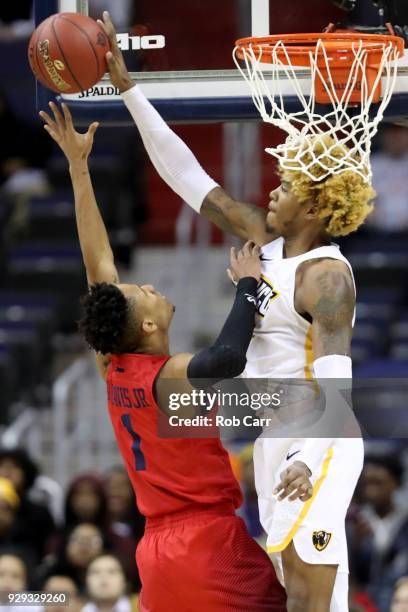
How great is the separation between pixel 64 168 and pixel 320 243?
7.04m

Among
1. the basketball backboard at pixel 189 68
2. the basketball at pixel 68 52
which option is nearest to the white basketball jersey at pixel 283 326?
the basketball backboard at pixel 189 68

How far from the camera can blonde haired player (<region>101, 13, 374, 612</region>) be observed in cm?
530

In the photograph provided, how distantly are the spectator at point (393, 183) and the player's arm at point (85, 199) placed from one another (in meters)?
5.94

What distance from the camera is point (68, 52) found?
5531mm

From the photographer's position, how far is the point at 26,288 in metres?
11.6

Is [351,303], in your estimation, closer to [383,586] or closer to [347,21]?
[347,21]

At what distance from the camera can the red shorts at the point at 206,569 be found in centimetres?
545

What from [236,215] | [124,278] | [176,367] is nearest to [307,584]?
[176,367]

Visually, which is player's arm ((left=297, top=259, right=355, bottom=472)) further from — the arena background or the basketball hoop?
the arena background

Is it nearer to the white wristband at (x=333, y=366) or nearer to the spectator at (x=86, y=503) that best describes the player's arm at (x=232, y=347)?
the white wristband at (x=333, y=366)

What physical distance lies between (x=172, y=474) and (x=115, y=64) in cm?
146

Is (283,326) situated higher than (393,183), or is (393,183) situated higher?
(283,326)

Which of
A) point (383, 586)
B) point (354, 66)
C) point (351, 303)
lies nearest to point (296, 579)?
point (351, 303)

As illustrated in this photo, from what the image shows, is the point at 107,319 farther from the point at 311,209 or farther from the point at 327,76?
the point at 327,76
